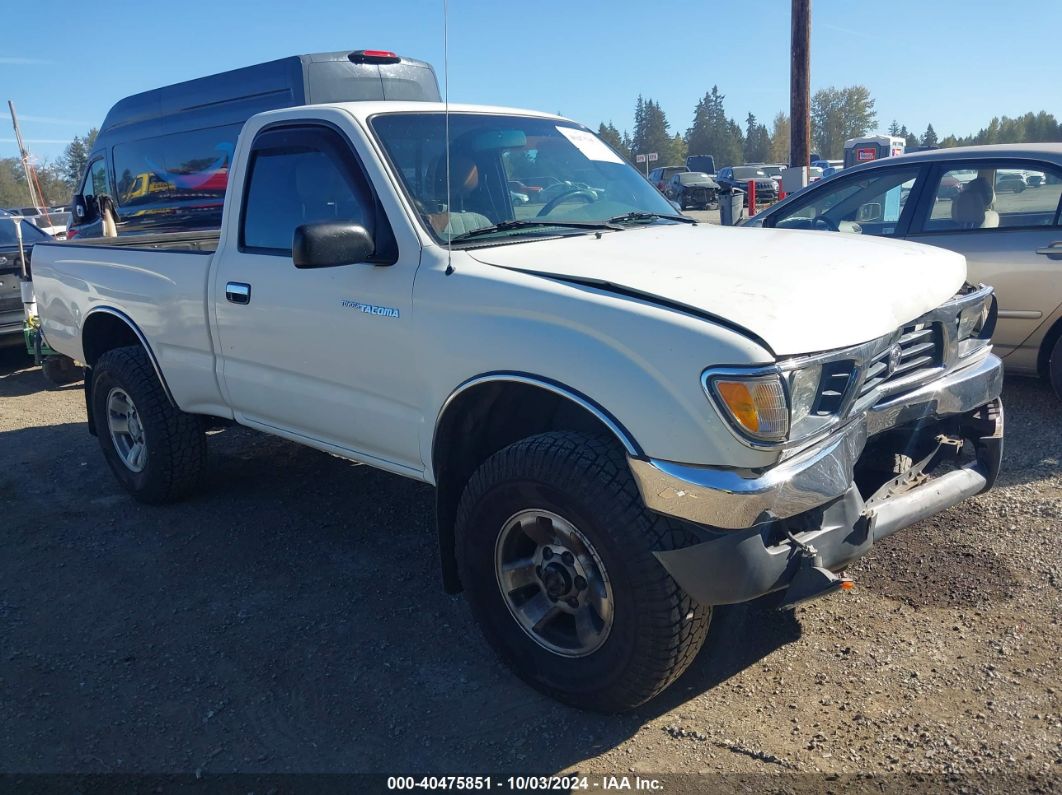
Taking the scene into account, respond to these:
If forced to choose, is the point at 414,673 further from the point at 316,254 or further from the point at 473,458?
the point at 316,254

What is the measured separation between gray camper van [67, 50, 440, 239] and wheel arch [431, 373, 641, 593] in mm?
5906

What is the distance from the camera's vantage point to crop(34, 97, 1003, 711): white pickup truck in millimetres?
2543

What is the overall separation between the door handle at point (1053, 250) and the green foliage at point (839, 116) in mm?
92475

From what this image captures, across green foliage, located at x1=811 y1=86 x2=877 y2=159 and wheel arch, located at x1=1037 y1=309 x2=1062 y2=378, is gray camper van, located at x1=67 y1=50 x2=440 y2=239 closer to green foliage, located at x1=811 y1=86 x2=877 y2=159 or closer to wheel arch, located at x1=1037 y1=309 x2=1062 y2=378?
wheel arch, located at x1=1037 y1=309 x2=1062 y2=378

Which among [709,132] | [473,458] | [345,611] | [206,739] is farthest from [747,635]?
[709,132]

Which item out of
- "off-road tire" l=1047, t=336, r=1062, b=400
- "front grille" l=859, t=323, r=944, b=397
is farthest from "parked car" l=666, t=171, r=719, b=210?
"front grille" l=859, t=323, r=944, b=397

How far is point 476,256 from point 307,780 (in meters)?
1.82

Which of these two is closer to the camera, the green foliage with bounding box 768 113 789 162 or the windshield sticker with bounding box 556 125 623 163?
the windshield sticker with bounding box 556 125 623 163

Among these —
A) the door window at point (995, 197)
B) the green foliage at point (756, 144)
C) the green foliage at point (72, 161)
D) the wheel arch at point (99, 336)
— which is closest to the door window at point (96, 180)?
the wheel arch at point (99, 336)

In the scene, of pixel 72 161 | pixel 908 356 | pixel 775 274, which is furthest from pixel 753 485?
pixel 72 161

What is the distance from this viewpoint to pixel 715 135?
98562mm

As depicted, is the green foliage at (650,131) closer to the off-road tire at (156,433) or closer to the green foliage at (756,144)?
the green foliage at (756,144)

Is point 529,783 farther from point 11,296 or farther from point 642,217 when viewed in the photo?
point 11,296

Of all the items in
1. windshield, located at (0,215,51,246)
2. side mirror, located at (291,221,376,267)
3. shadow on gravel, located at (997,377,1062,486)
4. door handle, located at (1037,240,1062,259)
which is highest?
windshield, located at (0,215,51,246)
